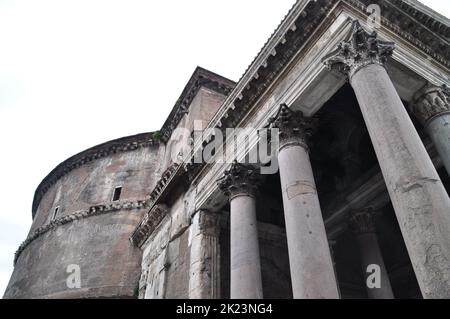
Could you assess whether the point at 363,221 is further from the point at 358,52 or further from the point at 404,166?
the point at 404,166

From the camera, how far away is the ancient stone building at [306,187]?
3.96m

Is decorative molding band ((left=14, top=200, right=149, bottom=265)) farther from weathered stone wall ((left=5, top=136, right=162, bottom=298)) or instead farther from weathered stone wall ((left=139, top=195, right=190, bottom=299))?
weathered stone wall ((left=139, top=195, right=190, bottom=299))

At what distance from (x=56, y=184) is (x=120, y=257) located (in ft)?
22.8

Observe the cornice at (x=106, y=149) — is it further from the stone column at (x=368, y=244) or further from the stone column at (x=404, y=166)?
the stone column at (x=404, y=166)

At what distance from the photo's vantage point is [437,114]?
5180mm

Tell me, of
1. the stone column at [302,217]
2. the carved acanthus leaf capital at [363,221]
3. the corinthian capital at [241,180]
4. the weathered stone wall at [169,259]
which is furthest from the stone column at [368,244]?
the weathered stone wall at [169,259]

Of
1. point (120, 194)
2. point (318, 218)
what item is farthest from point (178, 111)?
point (318, 218)

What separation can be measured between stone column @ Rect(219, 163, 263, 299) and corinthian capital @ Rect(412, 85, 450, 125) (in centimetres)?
296

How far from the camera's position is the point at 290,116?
5.54 metres

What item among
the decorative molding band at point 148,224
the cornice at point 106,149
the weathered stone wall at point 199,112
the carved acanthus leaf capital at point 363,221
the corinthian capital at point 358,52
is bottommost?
the carved acanthus leaf capital at point 363,221

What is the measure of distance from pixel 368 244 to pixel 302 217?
3861 mm

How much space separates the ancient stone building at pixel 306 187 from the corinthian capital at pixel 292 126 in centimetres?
2

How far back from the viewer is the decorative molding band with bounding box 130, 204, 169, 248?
9.77 meters

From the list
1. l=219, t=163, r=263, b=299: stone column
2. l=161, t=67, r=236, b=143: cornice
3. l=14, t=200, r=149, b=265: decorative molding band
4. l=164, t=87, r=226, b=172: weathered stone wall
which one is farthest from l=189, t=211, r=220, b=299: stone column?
l=14, t=200, r=149, b=265: decorative molding band
